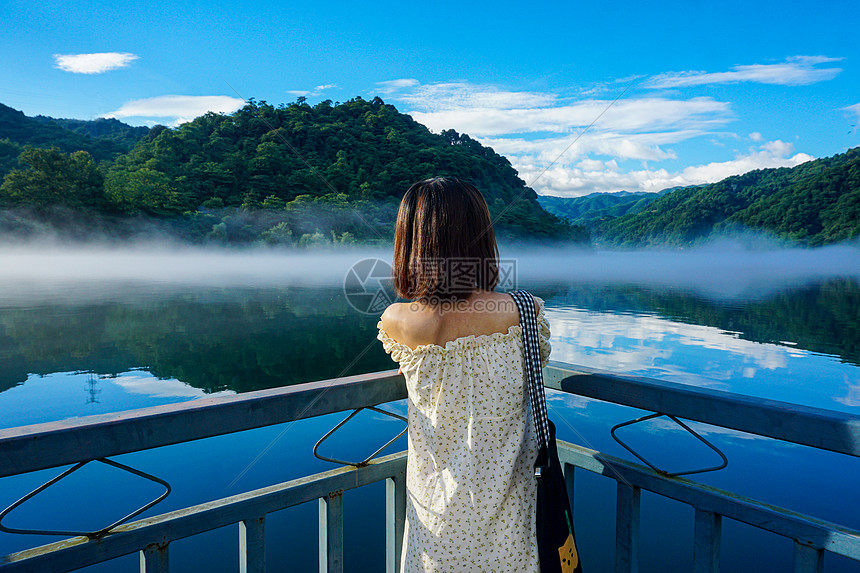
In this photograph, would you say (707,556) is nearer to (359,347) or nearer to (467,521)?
(467,521)

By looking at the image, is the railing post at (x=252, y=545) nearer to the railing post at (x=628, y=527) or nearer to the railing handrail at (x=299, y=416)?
the railing handrail at (x=299, y=416)

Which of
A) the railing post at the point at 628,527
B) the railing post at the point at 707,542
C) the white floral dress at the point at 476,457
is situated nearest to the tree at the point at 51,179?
the white floral dress at the point at 476,457

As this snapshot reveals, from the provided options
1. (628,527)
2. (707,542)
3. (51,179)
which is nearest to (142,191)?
(51,179)

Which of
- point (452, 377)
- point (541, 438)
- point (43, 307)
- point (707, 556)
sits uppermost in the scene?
point (452, 377)

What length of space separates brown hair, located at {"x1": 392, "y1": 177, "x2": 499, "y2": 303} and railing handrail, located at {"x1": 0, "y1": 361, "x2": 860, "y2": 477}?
35cm

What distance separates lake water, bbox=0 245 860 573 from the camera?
714 centimetres

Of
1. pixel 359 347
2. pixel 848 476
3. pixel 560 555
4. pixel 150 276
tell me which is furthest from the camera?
Answer: pixel 150 276

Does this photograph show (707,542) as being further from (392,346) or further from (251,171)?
(251,171)

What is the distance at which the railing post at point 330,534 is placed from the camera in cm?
138

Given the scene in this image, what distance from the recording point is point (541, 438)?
4.13 feet

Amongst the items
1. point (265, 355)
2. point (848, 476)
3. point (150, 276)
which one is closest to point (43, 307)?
point (150, 276)

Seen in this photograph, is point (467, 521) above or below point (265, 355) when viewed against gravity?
above

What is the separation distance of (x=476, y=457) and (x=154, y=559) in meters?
0.74

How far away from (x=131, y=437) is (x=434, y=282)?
75 centimetres
